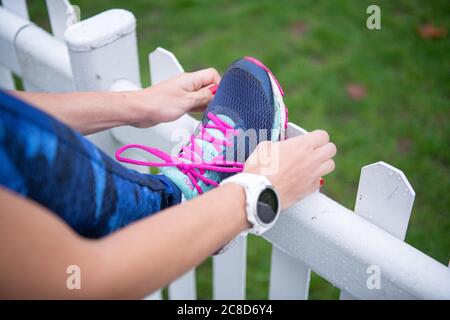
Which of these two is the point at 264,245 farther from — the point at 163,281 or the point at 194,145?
the point at 163,281

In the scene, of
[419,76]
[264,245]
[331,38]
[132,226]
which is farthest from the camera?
[331,38]

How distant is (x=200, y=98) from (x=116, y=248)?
1.77 ft

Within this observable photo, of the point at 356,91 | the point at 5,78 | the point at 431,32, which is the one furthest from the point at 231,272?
the point at 431,32

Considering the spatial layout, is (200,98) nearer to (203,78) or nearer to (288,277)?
(203,78)

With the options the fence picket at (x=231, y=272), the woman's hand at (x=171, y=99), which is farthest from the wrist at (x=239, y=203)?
the fence picket at (x=231, y=272)

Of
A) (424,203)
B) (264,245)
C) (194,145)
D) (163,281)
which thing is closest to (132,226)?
(163,281)

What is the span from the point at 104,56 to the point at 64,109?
0.25 m

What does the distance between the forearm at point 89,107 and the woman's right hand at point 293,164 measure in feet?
1.06

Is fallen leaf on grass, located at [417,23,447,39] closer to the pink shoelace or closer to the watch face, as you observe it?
the pink shoelace

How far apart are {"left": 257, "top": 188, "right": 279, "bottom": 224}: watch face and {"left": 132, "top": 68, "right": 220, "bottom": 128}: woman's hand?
361 mm

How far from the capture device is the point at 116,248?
66cm

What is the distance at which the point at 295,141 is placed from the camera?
917 millimetres

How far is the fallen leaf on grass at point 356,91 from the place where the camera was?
2443mm

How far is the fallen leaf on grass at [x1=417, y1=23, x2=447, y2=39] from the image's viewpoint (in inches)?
105
